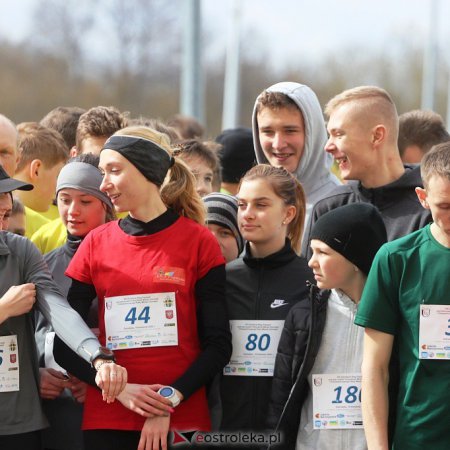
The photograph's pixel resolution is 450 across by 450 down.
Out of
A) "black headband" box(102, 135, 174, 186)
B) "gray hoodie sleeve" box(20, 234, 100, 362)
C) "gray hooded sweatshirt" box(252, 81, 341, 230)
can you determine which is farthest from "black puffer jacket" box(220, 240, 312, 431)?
"gray hooded sweatshirt" box(252, 81, 341, 230)

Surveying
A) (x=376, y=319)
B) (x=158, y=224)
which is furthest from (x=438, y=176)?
(x=158, y=224)

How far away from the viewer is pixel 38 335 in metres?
5.20

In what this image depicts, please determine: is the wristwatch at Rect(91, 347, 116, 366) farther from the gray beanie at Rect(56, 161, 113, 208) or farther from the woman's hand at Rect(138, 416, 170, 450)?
the gray beanie at Rect(56, 161, 113, 208)

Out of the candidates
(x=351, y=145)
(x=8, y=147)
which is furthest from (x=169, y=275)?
(x=8, y=147)

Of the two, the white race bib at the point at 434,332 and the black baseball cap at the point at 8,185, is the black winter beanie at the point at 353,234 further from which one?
the black baseball cap at the point at 8,185

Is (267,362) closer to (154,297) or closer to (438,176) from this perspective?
(154,297)

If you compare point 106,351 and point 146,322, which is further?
point 146,322

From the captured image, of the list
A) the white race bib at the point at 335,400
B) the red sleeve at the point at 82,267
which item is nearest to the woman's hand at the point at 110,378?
the red sleeve at the point at 82,267

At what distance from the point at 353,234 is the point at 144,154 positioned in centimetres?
104

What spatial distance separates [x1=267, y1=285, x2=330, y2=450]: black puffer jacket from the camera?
4.55 metres

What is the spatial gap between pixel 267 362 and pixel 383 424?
0.74m

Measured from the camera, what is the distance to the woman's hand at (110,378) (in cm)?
424

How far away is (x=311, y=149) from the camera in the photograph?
6.02 meters

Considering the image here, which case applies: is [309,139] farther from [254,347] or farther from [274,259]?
[254,347]
